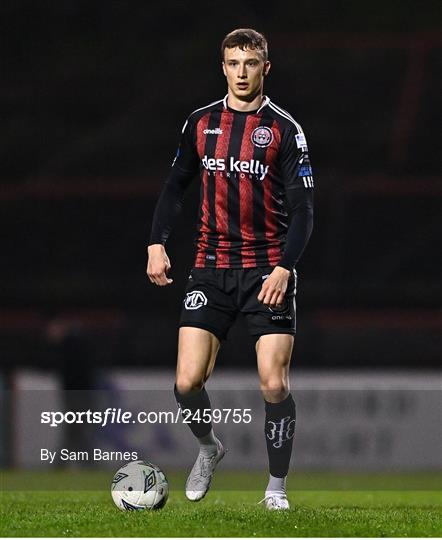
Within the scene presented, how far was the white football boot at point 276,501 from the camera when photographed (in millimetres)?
5469

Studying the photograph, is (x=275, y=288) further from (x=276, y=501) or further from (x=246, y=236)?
Answer: (x=276, y=501)

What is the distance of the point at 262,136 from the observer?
552 centimetres

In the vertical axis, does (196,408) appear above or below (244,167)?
below

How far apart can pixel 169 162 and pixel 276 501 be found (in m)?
14.6

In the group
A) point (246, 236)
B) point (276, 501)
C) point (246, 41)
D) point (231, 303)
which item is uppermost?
point (246, 41)

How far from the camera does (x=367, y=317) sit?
1597 centimetres

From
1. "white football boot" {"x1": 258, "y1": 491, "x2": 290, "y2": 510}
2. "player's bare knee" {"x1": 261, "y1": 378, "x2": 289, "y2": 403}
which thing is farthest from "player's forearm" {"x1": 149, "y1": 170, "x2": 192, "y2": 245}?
"white football boot" {"x1": 258, "y1": 491, "x2": 290, "y2": 510}

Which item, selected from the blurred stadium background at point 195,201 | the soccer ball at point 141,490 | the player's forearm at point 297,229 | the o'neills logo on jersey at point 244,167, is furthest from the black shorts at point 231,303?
the blurred stadium background at point 195,201

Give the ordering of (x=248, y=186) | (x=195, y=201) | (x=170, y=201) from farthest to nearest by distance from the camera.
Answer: (x=195, y=201), (x=170, y=201), (x=248, y=186)

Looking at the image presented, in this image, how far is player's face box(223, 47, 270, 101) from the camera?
5.44m

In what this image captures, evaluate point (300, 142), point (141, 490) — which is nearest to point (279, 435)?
point (141, 490)

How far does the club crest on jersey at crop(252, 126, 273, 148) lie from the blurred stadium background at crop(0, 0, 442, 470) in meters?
6.36

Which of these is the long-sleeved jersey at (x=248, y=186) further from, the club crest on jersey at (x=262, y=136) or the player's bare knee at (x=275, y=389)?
the player's bare knee at (x=275, y=389)

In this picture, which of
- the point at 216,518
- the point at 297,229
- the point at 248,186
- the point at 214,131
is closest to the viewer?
the point at 216,518
